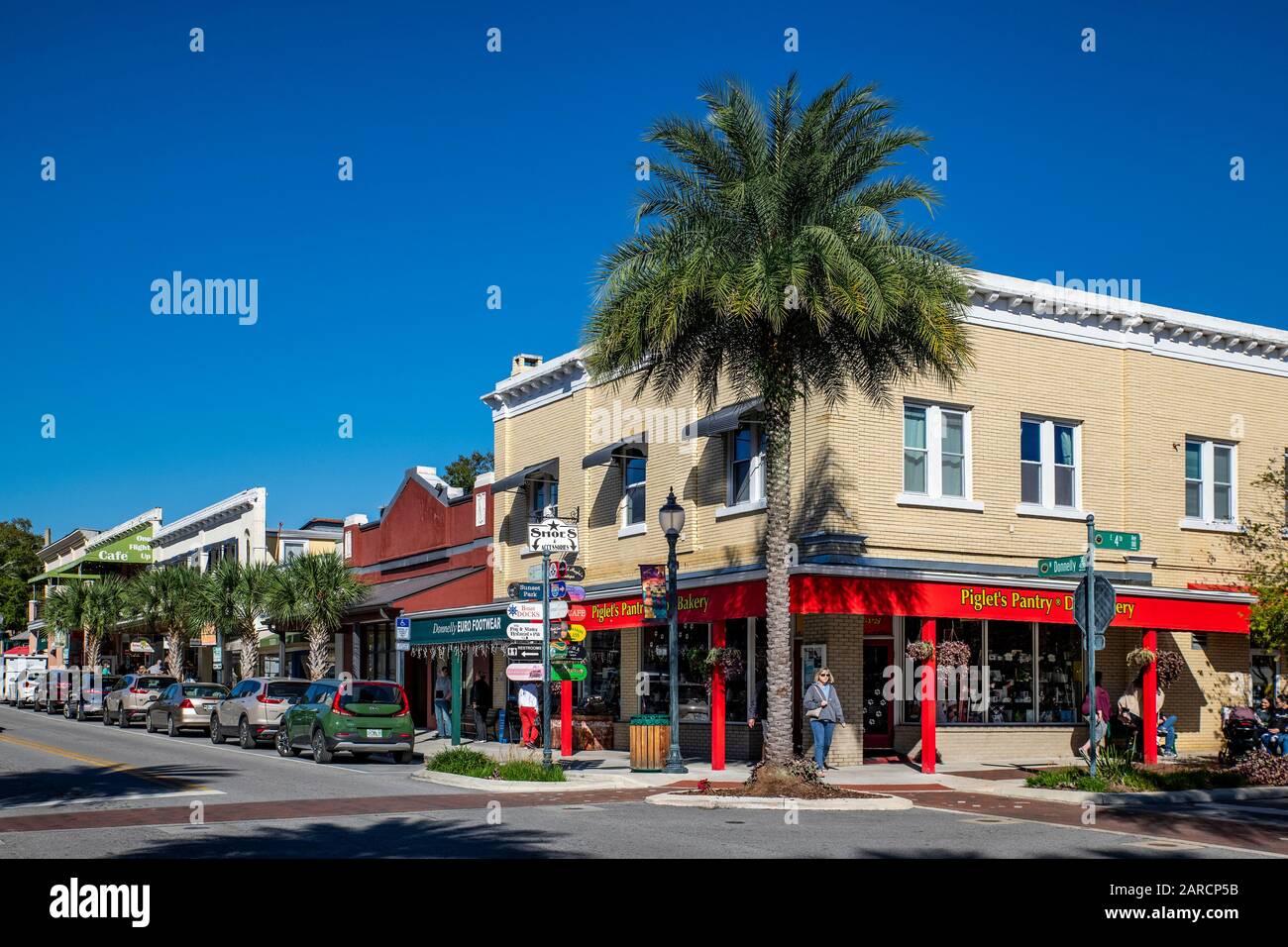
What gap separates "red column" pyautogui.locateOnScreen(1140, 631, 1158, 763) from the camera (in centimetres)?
2522

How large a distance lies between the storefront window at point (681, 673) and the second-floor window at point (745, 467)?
9.07 ft

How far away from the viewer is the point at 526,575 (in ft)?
112

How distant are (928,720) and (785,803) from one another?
6.06 metres

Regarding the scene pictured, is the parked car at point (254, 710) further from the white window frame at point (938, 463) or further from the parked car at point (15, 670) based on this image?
the parked car at point (15, 670)

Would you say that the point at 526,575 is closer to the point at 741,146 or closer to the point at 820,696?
the point at 820,696

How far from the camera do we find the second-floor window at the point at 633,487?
98.1 feet

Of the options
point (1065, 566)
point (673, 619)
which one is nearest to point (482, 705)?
point (673, 619)

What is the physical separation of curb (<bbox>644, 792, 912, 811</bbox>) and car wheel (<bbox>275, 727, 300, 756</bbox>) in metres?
12.3

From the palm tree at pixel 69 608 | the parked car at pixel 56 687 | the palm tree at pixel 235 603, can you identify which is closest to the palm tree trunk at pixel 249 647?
the palm tree at pixel 235 603

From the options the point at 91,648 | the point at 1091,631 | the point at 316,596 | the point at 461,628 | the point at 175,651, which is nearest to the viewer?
the point at 1091,631

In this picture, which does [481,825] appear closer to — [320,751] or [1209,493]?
[320,751]

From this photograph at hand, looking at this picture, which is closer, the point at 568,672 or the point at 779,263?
the point at 779,263

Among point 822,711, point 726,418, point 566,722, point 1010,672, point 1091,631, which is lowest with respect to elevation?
point 566,722

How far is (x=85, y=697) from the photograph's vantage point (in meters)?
46.1
